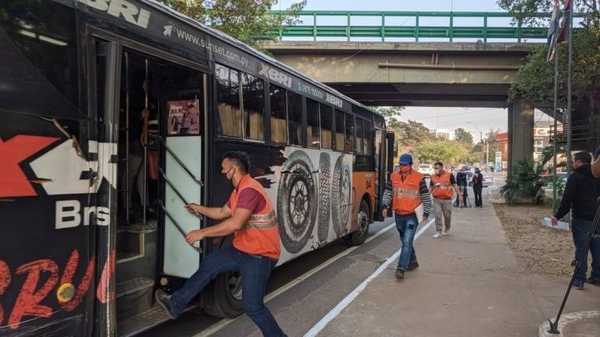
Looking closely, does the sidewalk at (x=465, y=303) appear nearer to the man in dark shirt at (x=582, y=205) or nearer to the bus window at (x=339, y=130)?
the man in dark shirt at (x=582, y=205)

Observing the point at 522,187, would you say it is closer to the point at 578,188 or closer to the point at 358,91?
the point at 358,91

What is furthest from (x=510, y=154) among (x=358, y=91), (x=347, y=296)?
(x=347, y=296)

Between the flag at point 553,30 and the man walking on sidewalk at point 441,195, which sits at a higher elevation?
the flag at point 553,30

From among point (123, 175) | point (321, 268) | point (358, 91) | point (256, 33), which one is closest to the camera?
point (123, 175)

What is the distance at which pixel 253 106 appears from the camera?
221 inches

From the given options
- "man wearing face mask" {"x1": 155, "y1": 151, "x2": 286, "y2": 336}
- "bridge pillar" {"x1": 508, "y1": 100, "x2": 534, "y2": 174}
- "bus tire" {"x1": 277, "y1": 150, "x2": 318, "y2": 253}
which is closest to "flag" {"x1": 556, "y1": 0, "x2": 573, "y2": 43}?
"bus tire" {"x1": 277, "y1": 150, "x2": 318, "y2": 253}

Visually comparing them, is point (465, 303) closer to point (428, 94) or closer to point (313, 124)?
point (313, 124)

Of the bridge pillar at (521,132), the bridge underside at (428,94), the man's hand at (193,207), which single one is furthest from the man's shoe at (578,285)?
the bridge pillar at (521,132)

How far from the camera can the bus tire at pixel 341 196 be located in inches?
327

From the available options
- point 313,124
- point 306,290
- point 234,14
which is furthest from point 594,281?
point 234,14

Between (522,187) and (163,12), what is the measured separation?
20.4 meters

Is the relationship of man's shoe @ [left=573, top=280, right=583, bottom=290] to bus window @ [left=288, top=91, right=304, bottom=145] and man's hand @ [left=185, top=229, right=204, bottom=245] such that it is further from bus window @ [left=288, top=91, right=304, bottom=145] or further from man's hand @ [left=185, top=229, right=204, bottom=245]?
man's hand @ [left=185, top=229, right=204, bottom=245]

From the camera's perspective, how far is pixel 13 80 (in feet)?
9.24

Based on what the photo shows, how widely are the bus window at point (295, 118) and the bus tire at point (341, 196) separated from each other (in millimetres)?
1587
